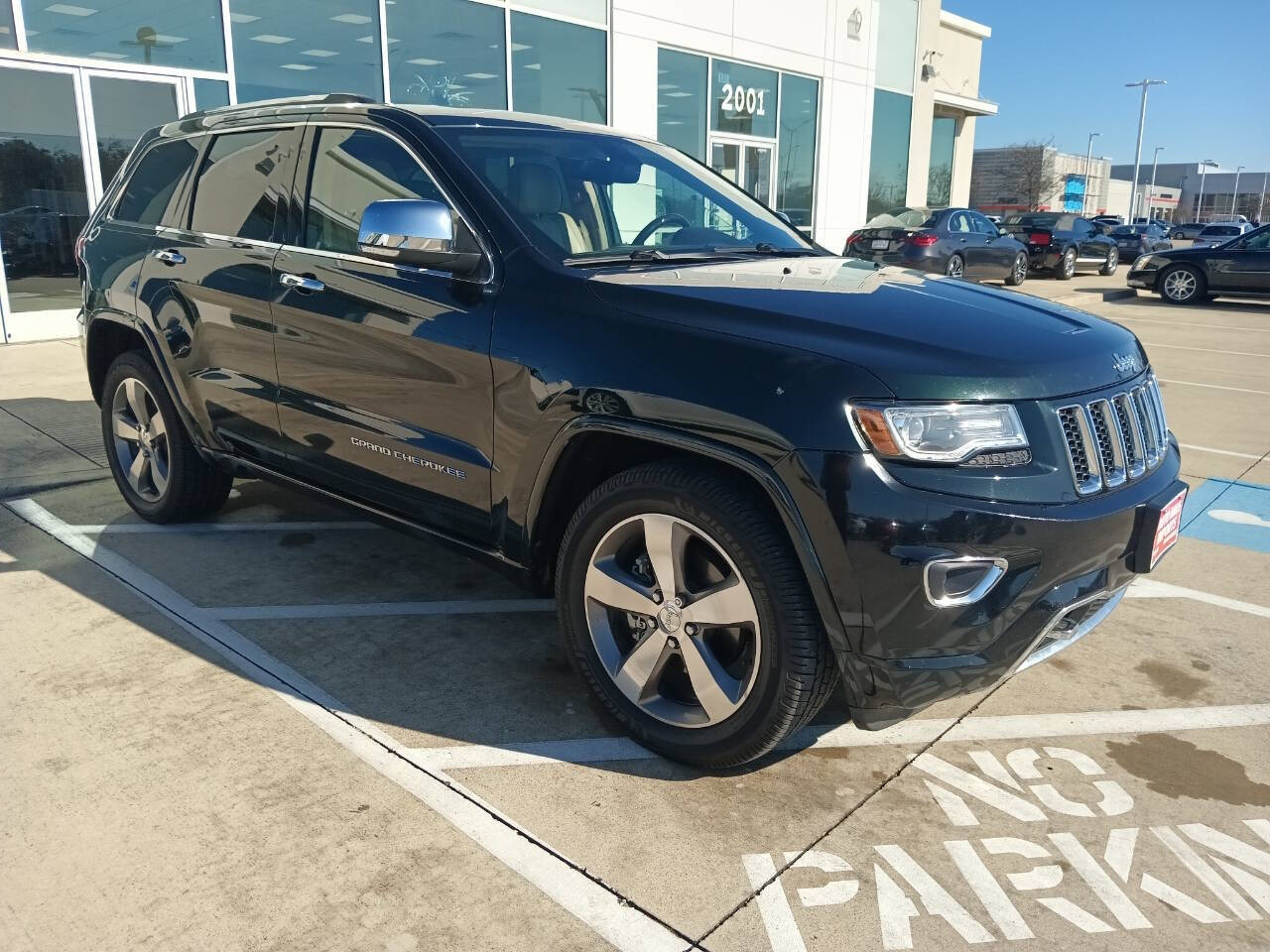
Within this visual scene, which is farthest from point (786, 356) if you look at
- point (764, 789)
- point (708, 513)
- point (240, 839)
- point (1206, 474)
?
point (1206, 474)

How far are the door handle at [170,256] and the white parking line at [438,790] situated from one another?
1.35m

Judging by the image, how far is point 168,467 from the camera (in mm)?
4672

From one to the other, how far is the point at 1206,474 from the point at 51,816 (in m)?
6.25

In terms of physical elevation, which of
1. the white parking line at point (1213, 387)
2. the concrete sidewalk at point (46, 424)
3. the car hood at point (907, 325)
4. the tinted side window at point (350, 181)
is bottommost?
the white parking line at point (1213, 387)

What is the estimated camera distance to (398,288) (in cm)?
326

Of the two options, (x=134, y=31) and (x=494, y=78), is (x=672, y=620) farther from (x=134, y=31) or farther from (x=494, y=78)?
(x=494, y=78)

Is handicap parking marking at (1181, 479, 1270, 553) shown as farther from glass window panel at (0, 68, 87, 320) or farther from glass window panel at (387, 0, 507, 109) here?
glass window panel at (0, 68, 87, 320)

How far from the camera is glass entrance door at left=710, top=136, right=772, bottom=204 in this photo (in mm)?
16875

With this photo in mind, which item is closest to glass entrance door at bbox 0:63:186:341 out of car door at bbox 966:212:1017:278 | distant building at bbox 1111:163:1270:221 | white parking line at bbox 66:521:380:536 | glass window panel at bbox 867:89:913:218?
white parking line at bbox 66:521:380:536

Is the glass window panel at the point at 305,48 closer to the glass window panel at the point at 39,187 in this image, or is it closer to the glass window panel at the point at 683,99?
the glass window panel at the point at 39,187

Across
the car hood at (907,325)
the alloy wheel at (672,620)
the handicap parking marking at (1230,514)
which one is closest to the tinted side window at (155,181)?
the car hood at (907,325)

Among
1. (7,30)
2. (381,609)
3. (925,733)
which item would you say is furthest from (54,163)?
(925,733)

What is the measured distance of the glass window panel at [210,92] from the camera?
10664mm

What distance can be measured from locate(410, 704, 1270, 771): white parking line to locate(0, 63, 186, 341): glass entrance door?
9.15 meters
